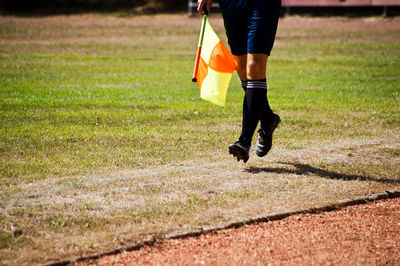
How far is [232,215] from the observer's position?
13.1 ft

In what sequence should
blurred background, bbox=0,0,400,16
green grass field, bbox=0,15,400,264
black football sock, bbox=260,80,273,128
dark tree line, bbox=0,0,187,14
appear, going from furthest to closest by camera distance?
dark tree line, bbox=0,0,187,14 < blurred background, bbox=0,0,400,16 < black football sock, bbox=260,80,273,128 < green grass field, bbox=0,15,400,264

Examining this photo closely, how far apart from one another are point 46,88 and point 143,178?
18.7 ft

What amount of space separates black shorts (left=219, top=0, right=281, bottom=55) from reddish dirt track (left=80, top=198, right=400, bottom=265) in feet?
5.46

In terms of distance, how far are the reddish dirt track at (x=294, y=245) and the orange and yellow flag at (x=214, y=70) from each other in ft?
5.38

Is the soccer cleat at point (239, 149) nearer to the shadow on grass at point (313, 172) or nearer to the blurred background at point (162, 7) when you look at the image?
the shadow on grass at point (313, 172)

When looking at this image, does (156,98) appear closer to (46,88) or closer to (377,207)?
(46,88)

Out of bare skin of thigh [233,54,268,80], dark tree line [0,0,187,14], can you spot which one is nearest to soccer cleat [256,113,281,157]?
bare skin of thigh [233,54,268,80]

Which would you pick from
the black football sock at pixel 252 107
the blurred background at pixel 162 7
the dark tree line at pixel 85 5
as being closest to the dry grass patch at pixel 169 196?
the black football sock at pixel 252 107

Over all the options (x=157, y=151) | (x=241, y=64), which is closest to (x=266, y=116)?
(x=241, y=64)

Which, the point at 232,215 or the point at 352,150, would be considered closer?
the point at 232,215

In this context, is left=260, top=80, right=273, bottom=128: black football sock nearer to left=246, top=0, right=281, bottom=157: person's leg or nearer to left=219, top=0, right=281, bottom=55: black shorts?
left=246, top=0, right=281, bottom=157: person's leg

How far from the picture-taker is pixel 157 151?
5754 millimetres

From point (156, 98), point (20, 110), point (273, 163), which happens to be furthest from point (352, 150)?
point (20, 110)

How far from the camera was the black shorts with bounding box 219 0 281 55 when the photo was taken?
4863mm
